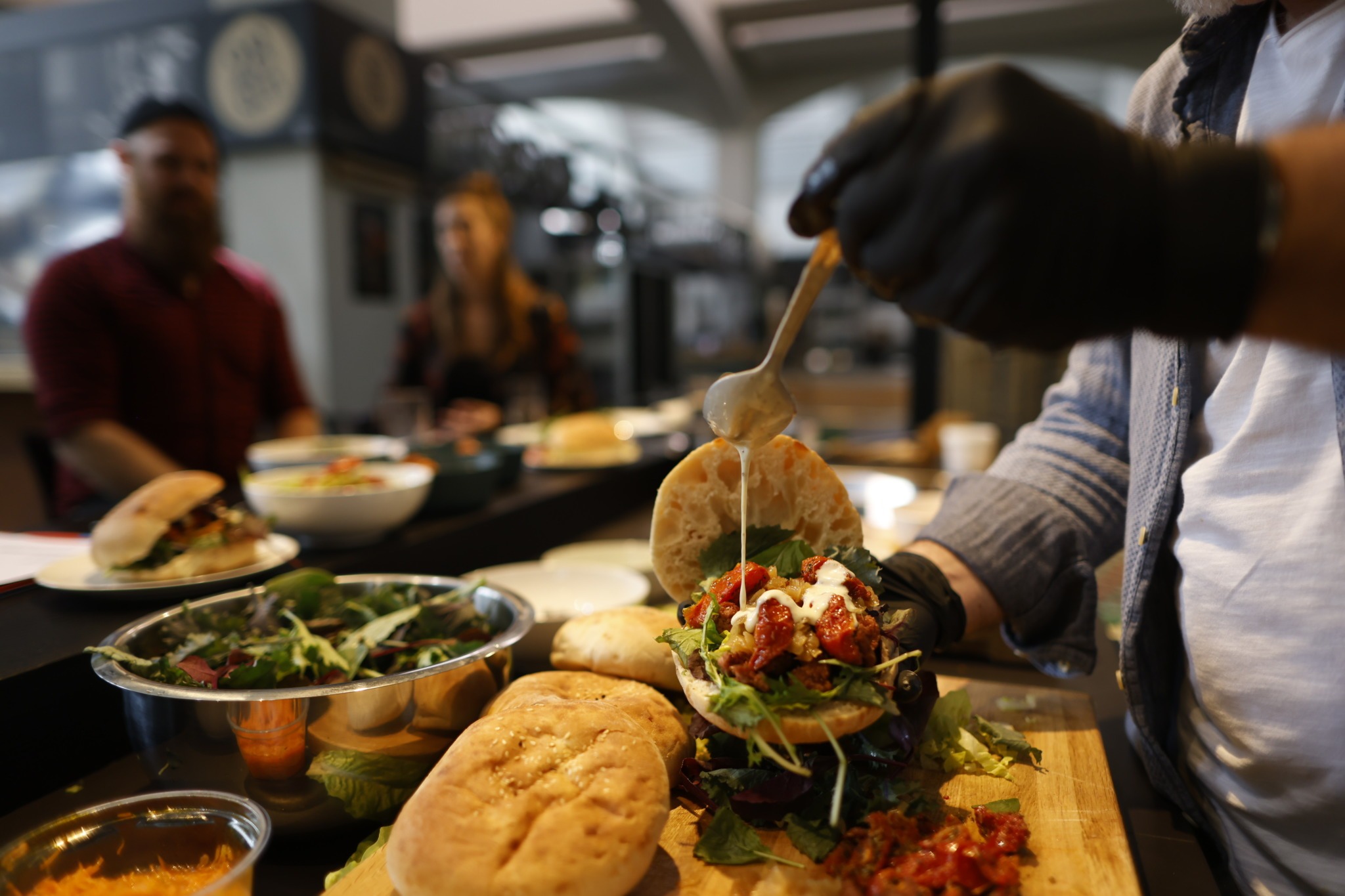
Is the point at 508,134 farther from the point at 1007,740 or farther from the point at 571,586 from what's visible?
the point at 1007,740

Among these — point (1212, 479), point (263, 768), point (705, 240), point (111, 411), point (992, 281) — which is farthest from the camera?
point (705, 240)

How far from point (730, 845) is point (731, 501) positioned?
51cm

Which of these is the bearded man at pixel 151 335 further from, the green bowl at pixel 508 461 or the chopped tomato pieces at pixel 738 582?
the chopped tomato pieces at pixel 738 582

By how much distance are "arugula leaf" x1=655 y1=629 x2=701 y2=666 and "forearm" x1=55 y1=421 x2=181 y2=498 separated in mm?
3003

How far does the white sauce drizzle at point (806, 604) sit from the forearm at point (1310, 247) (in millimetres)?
562

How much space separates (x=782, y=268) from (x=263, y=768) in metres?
16.5

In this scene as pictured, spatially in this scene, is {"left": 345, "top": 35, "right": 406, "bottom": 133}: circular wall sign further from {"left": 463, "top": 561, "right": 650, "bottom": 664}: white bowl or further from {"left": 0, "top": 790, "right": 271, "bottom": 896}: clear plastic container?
{"left": 0, "top": 790, "right": 271, "bottom": 896}: clear plastic container

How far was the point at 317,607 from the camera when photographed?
1.45 meters

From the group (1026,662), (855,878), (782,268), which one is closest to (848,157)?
(855,878)

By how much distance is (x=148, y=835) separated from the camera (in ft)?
2.94

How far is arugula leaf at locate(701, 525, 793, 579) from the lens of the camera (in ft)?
4.21

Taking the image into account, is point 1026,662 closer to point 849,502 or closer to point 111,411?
point 849,502

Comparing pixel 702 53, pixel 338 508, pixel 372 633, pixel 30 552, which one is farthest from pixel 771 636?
pixel 702 53

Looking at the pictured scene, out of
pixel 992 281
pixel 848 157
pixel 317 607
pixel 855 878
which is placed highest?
pixel 848 157
